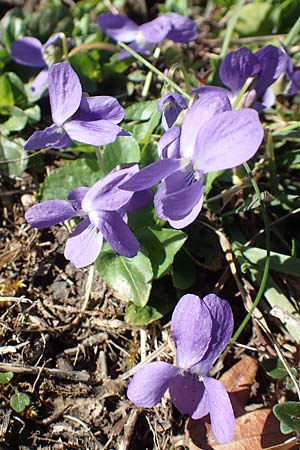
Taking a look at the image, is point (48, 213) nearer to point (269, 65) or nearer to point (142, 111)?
point (142, 111)

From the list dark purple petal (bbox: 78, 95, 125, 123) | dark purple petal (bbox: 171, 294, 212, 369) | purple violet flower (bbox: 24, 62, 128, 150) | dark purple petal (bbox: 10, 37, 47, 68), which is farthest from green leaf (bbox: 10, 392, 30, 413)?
dark purple petal (bbox: 10, 37, 47, 68)

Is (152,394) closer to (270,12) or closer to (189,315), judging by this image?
(189,315)

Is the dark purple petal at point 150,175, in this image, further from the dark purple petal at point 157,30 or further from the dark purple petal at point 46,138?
the dark purple petal at point 157,30

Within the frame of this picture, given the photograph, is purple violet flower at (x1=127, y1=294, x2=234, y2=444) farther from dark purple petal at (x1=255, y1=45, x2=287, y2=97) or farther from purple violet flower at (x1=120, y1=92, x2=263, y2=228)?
dark purple petal at (x1=255, y1=45, x2=287, y2=97)

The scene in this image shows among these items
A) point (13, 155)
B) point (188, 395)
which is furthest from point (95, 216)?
point (13, 155)

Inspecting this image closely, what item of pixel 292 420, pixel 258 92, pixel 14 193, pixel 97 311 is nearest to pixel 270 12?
pixel 258 92

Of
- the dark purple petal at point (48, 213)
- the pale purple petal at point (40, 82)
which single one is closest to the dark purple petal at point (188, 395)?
the dark purple petal at point (48, 213)
